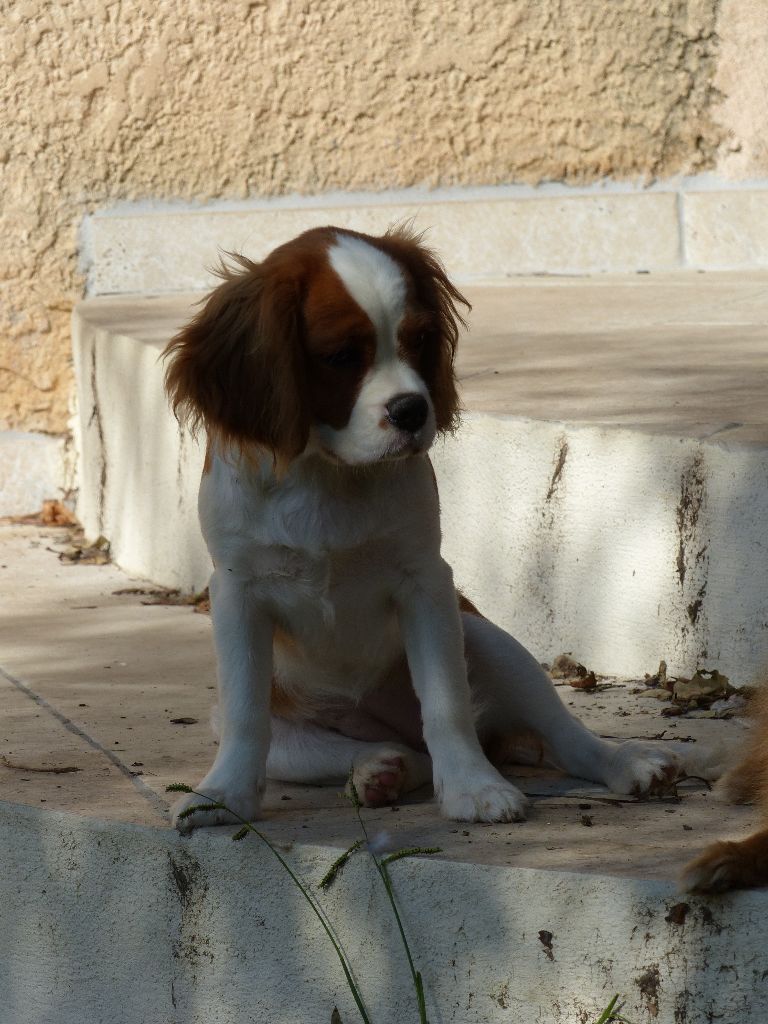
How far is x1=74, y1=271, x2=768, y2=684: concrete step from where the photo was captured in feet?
12.4

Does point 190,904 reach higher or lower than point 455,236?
lower

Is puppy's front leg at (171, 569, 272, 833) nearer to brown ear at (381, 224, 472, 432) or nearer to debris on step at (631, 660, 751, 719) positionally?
brown ear at (381, 224, 472, 432)

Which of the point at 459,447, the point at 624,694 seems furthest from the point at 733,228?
the point at 624,694

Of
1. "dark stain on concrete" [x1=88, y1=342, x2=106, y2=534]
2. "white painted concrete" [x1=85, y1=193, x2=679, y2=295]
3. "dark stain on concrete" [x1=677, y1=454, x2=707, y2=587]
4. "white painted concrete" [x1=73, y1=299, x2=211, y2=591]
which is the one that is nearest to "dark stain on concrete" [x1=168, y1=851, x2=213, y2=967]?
"dark stain on concrete" [x1=677, y1=454, x2=707, y2=587]

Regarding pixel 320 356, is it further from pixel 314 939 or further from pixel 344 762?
pixel 314 939

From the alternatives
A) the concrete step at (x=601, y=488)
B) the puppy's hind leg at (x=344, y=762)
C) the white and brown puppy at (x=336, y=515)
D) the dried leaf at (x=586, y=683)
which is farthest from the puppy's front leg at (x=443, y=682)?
the dried leaf at (x=586, y=683)

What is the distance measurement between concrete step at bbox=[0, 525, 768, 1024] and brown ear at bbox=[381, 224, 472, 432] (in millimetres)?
775

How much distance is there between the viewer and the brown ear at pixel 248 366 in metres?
2.79

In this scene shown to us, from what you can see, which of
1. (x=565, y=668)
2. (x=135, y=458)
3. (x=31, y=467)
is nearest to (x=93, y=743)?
(x=565, y=668)

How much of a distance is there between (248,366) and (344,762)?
2.69 feet

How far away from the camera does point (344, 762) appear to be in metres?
3.09

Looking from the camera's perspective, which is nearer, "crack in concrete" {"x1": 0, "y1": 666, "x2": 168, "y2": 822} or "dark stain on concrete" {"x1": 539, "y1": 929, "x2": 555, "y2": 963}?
"dark stain on concrete" {"x1": 539, "y1": 929, "x2": 555, "y2": 963}

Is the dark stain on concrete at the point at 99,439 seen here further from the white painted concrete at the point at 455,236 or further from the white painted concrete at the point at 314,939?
the white painted concrete at the point at 314,939

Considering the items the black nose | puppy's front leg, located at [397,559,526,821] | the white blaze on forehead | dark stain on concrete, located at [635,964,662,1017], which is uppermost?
the white blaze on forehead
